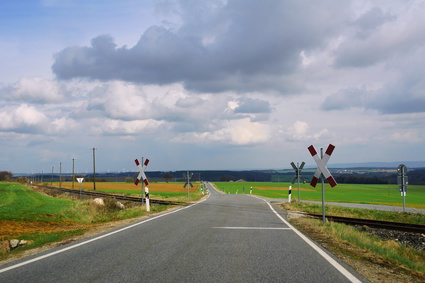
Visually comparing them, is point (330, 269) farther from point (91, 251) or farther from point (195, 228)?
point (195, 228)

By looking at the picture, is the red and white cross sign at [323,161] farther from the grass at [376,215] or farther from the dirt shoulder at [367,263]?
the grass at [376,215]

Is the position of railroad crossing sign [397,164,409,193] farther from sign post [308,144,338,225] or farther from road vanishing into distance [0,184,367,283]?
road vanishing into distance [0,184,367,283]

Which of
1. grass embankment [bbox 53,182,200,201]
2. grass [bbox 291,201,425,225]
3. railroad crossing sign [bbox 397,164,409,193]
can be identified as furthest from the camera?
grass embankment [bbox 53,182,200,201]

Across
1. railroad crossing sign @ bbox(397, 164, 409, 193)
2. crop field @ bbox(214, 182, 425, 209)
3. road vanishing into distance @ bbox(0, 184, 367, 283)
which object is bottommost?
crop field @ bbox(214, 182, 425, 209)

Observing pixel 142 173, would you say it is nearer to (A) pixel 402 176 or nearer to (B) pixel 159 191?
(A) pixel 402 176

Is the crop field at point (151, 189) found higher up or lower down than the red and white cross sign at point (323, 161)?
lower down

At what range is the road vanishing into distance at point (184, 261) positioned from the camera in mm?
5845

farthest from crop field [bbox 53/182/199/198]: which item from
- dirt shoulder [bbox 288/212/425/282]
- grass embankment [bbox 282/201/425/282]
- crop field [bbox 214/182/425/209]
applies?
dirt shoulder [bbox 288/212/425/282]

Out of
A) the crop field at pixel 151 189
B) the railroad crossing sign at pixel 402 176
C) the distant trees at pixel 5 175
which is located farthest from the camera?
the distant trees at pixel 5 175

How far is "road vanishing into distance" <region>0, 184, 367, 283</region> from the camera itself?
19.2 ft

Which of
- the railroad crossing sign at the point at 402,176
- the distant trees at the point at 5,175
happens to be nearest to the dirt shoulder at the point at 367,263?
the railroad crossing sign at the point at 402,176

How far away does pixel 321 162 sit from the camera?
13477 mm

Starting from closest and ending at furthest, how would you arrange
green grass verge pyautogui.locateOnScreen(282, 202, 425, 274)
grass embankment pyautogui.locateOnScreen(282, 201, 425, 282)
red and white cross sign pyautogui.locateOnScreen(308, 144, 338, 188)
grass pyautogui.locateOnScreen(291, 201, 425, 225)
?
grass embankment pyautogui.locateOnScreen(282, 201, 425, 282) → green grass verge pyautogui.locateOnScreen(282, 202, 425, 274) → red and white cross sign pyautogui.locateOnScreen(308, 144, 338, 188) → grass pyautogui.locateOnScreen(291, 201, 425, 225)

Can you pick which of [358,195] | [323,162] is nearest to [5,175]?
[358,195]
